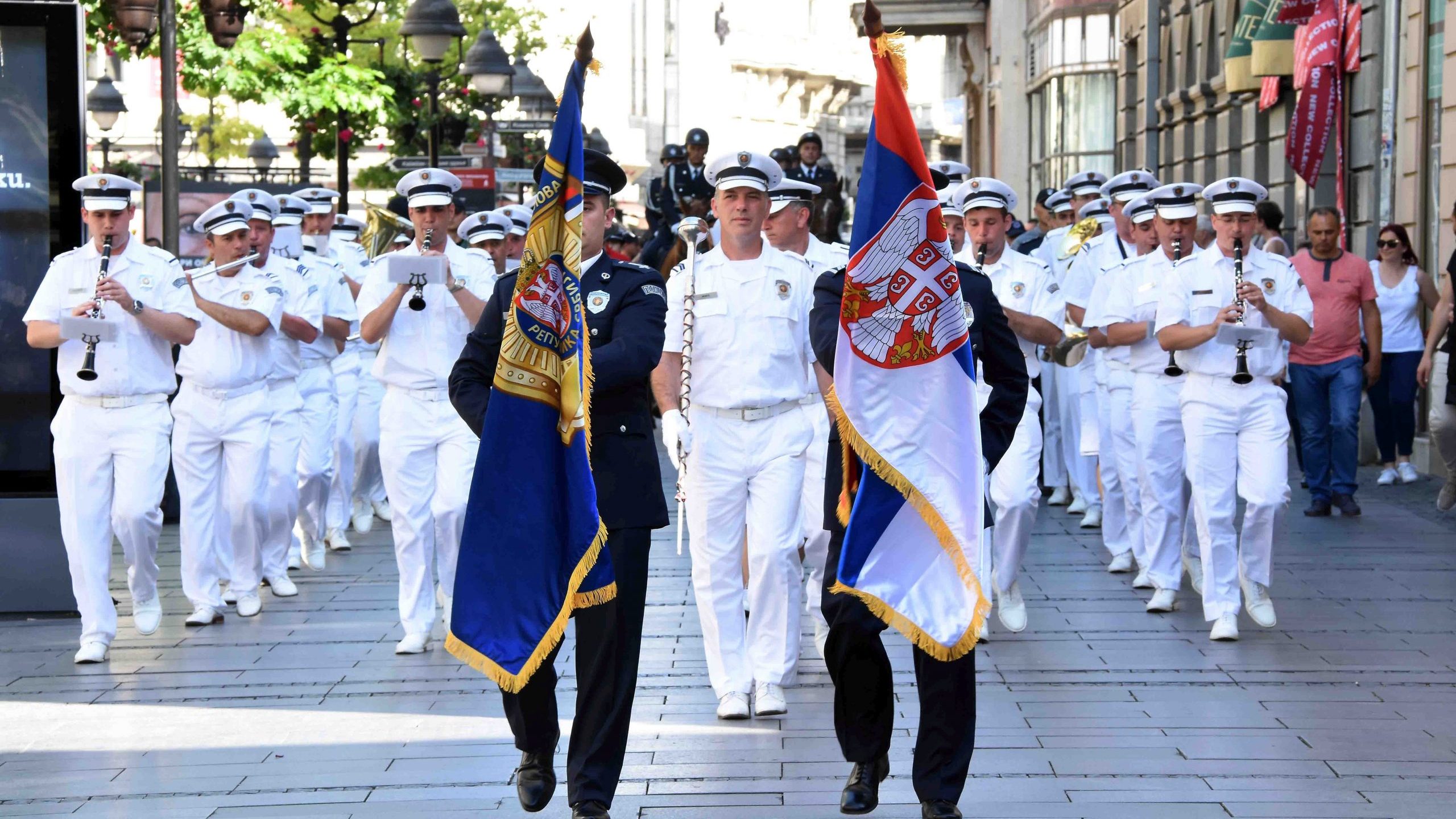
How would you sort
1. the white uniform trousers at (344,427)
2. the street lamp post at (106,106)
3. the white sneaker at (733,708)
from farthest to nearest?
the street lamp post at (106,106) < the white uniform trousers at (344,427) < the white sneaker at (733,708)

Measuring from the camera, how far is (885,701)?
6621mm

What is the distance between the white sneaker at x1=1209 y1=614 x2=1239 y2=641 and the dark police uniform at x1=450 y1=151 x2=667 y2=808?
12.6 feet

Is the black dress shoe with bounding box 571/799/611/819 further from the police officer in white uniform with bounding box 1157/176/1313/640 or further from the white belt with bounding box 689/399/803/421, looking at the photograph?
the police officer in white uniform with bounding box 1157/176/1313/640

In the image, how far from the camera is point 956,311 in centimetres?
648

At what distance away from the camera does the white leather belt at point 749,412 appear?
8477 millimetres

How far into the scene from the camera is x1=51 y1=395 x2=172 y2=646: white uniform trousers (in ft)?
33.0

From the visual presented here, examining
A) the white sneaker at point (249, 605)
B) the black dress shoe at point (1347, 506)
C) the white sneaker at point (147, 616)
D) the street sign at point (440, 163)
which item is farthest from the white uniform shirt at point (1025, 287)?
the street sign at point (440, 163)

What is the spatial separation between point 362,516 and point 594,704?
9018mm

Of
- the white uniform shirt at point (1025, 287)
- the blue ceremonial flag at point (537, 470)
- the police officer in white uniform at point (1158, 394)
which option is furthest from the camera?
the police officer in white uniform at point (1158, 394)

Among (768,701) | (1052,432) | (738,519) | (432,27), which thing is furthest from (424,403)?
(432,27)

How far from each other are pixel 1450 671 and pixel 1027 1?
36612 millimetres

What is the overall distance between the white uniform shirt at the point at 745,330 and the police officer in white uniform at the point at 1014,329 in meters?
1.95

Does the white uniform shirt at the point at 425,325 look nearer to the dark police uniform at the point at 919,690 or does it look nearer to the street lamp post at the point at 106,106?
the dark police uniform at the point at 919,690

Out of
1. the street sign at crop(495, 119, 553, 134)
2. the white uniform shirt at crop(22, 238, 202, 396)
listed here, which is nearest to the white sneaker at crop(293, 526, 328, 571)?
the white uniform shirt at crop(22, 238, 202, 396)
